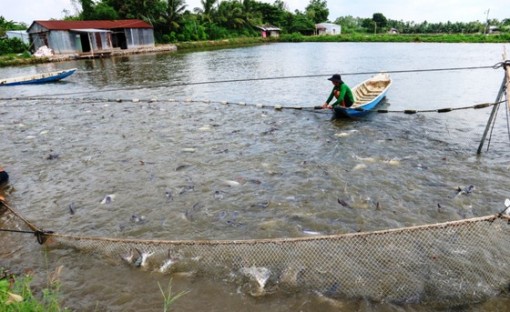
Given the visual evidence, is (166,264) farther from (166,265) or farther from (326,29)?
(326,29)

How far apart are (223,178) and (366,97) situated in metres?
10.1

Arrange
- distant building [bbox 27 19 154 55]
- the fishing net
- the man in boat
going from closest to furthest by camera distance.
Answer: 1. the fishing net
2. the man in boat
3. distant building [bbox 27 19 154 55]

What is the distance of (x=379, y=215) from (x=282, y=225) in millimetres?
1974

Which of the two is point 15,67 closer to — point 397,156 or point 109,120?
point 109,120

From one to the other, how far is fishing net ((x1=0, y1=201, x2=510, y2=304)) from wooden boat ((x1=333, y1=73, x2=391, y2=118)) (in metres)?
8.00

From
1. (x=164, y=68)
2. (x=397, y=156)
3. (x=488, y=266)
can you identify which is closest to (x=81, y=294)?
(x=488, y=266)

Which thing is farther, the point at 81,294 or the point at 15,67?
the point at 15,67

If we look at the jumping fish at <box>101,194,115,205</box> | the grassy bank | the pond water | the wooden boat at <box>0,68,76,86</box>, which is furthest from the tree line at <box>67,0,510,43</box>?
the jumping fish at <box>101,194,115,205</box>

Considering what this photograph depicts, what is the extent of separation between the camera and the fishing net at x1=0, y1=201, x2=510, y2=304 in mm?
4930

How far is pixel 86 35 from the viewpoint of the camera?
156ft

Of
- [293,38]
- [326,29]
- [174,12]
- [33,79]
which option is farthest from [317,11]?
[33,79]

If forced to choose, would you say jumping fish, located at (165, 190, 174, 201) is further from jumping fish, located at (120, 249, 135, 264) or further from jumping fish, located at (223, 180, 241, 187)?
jumping fish, located at (120, 249, 135, 264)

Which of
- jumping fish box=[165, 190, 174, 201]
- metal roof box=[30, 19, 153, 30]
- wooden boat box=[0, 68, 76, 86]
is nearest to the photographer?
jumping fish box=[165, 190, 174, 201]

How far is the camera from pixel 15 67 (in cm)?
3853
